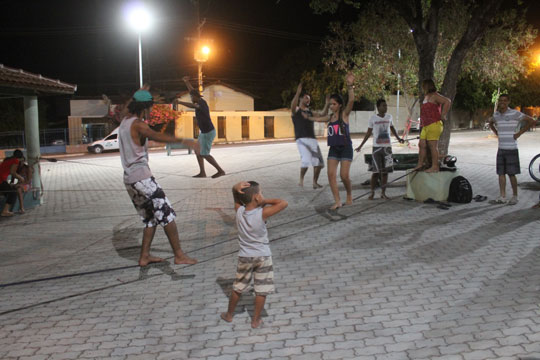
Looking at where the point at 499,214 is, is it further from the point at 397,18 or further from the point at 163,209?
the point at 397,18

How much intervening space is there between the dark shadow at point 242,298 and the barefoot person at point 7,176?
5.99 m

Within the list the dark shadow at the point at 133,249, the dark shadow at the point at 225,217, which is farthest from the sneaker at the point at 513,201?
the dark shadow at the point at 133,249

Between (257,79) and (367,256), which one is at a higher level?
(257,79)

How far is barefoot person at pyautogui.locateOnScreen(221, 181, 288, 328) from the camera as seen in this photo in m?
3.92

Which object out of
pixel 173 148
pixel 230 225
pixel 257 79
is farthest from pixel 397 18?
pixel 257 79

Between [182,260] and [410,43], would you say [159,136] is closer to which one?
[182,260]

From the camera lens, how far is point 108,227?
8.00 m

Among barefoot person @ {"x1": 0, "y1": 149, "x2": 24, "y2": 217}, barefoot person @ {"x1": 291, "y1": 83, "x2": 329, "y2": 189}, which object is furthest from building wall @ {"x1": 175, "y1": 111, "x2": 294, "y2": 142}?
barefoot person @ {"x1": 291, "y1": 83, "x2": 329, "y2": 189}

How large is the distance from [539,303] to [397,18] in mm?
22180

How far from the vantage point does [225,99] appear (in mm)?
45281

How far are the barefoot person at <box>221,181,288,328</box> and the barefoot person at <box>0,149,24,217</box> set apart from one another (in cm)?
686

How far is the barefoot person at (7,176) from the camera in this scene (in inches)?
360

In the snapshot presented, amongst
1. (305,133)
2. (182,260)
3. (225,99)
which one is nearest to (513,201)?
(305,133)

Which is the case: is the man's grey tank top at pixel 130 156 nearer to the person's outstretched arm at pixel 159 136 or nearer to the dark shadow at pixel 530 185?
the person's outstretched arm at pixel 159 136
